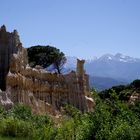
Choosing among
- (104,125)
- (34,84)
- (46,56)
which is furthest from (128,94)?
(104,125)

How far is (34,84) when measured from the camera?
51281mm

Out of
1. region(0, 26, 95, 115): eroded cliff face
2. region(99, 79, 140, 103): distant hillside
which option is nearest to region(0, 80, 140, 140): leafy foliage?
region(0, 26, 95, 115): eroded cliff face

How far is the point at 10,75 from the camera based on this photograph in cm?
4794

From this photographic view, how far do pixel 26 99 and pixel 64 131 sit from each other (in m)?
21.7

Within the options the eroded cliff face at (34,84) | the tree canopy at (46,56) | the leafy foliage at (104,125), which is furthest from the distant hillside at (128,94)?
the leafy foliage at (104,125)

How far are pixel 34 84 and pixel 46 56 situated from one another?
30.2 meters

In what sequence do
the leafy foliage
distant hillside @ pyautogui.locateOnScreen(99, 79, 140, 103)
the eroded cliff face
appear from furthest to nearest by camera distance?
distant hillside @ pyautogui.locateOnScreen(99, 79, 140, 103) → the eroded cliff face → the leafy foliage

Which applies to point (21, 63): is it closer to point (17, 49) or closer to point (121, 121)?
point (17, 49)

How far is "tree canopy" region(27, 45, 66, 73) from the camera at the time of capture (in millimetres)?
80375

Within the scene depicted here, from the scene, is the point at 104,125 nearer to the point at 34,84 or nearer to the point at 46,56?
the point at 34,84

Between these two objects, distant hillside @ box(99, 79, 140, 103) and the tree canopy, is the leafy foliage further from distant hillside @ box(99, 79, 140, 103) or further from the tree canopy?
the tree canopy

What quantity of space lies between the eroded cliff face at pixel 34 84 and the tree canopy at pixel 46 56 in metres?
22.3

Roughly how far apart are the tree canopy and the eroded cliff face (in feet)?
73.3

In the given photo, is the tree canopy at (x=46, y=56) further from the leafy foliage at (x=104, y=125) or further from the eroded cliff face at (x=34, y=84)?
the leafy foliage at (x=104, y=125)
